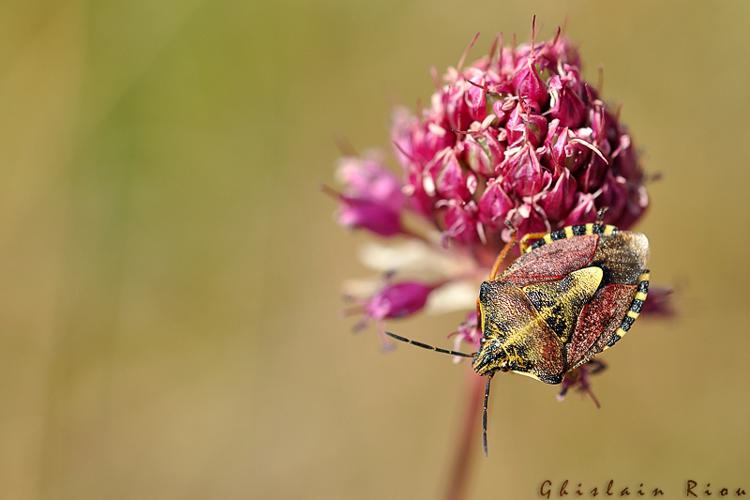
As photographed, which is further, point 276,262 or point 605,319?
point 276,262

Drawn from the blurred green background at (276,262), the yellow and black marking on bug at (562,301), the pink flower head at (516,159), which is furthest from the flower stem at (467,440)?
the blurred green background at (276,262)

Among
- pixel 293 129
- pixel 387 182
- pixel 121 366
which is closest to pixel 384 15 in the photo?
pixel 293 129

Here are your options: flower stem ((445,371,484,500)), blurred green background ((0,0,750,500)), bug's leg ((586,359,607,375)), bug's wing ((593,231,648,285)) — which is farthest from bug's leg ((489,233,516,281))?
blurred green background ((0,0,750,500))

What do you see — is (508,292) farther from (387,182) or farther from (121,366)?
(121,366)

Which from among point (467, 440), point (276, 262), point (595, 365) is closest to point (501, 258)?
point (595, 365)

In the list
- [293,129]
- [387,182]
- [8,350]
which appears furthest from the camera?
[293,129]

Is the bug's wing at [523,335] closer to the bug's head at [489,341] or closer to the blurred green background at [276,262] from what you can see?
the bug's head at [489,341]

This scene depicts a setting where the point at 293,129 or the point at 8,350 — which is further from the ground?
the point at 293,129

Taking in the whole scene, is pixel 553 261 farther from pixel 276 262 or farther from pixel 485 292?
pixel 276 262
